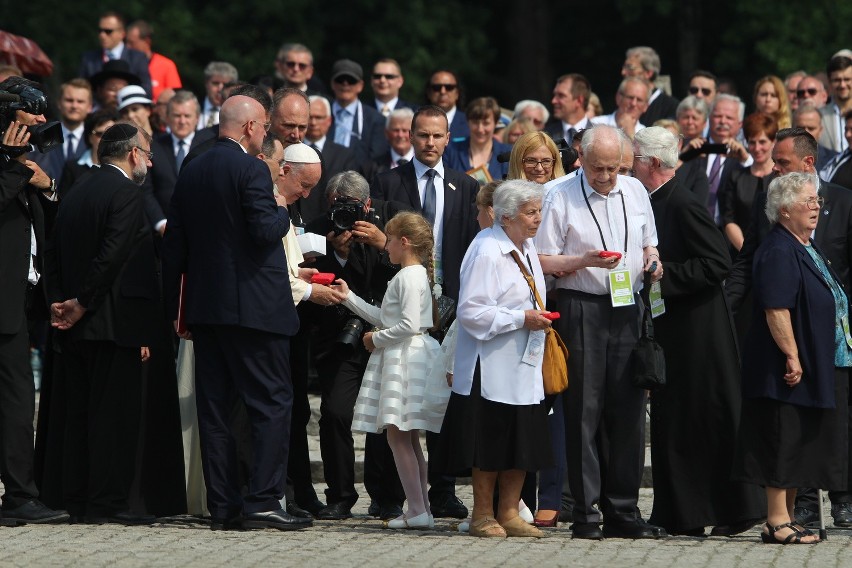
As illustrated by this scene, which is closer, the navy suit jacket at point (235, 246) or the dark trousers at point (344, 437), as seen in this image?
the navy suit jacket at point (235, 246)

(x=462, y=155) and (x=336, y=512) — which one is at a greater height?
(x=462, y=155)

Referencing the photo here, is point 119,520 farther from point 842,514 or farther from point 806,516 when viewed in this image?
point 842,514

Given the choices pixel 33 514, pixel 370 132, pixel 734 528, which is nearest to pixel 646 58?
pixel 370 132

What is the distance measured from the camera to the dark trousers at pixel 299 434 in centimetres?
1097

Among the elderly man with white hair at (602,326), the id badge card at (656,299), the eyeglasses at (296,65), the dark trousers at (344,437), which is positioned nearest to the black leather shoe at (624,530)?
the elderly man with white hair at (602,326)

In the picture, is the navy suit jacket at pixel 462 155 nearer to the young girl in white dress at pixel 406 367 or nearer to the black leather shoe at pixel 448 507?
the black leather shoe at pixel 448 507

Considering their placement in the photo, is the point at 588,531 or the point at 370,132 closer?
the point at 588,531

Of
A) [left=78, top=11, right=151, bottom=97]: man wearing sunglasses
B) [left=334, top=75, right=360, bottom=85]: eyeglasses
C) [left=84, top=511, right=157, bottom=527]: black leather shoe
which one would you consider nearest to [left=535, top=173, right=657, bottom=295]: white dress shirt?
[left=84, top=511, right=157, bottom=527]: black leather shoe

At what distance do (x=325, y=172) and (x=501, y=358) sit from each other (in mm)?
3370

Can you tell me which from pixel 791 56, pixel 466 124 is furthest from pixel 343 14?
pixel 466 124

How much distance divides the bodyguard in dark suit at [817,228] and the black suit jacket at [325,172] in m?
2.52

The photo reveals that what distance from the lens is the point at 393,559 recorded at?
29.6 feet

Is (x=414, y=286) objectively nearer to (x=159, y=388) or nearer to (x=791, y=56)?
(x=159, y=388)

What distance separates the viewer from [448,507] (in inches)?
439
